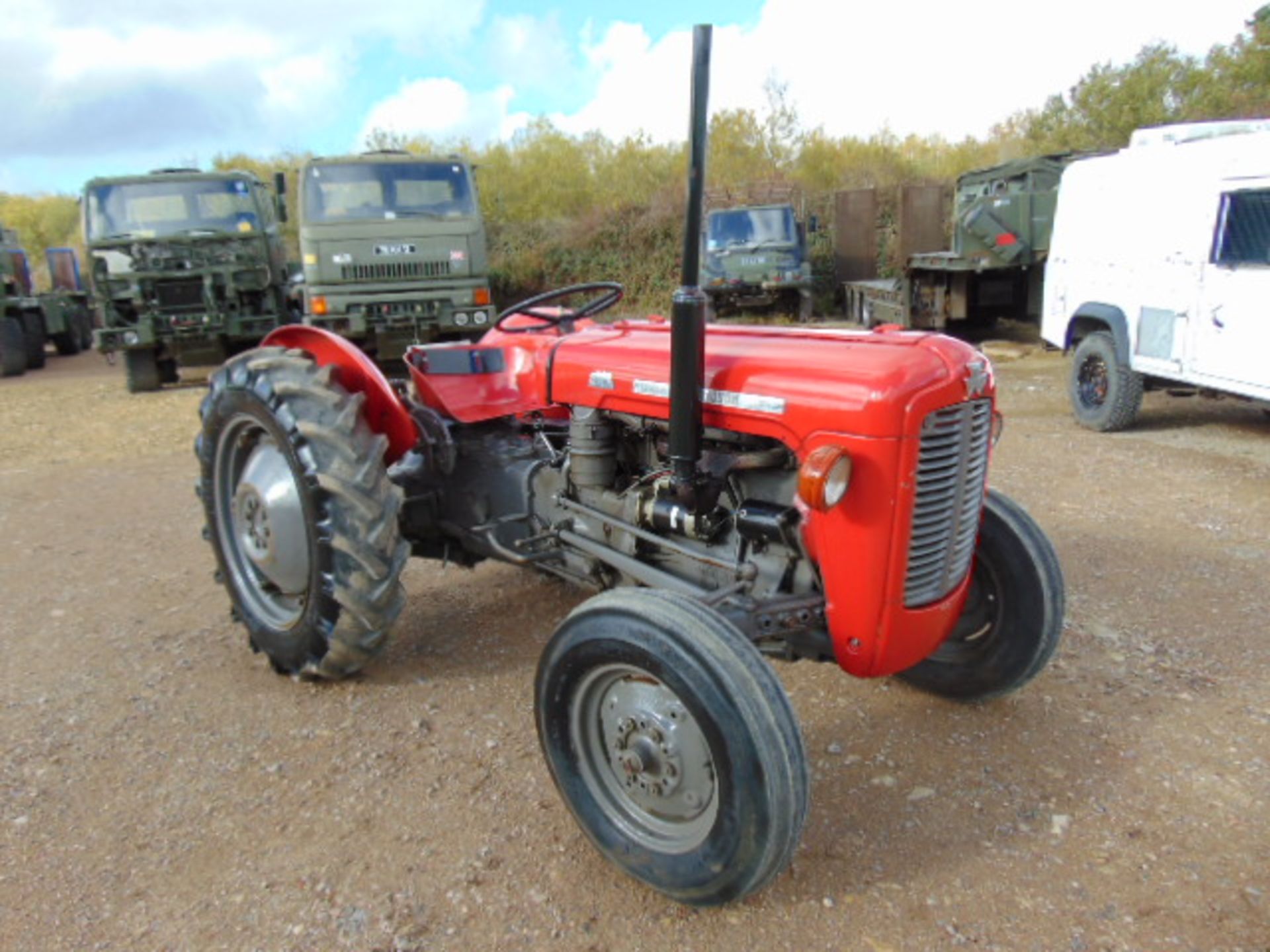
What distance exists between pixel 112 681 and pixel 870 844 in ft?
9.32

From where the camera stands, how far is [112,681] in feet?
11.5

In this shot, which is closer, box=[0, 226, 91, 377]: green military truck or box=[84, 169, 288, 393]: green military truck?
box=[84, 169, 288, 393]: green military truck

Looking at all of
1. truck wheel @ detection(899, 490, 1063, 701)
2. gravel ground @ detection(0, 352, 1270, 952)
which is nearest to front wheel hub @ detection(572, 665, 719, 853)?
gravel ground @ detection(0, 352, 1270, 952)

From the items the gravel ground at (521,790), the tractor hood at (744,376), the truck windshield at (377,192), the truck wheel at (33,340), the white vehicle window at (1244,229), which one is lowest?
the truck wheel at (33,340)

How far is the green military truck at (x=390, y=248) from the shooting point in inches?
406

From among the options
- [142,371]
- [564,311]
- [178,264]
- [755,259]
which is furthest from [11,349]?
[564,311]

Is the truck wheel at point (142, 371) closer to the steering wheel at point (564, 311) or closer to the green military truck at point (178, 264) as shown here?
the green military truck at point (178, 264)

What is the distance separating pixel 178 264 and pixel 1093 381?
31.7 ft

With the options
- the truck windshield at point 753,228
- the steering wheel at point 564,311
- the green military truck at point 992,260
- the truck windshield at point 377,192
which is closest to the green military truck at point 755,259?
the truck windshield at point 753,228

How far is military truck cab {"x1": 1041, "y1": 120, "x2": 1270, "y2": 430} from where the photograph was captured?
6.23 metres

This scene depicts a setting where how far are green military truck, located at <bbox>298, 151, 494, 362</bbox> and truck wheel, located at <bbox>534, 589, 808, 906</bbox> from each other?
8789mm

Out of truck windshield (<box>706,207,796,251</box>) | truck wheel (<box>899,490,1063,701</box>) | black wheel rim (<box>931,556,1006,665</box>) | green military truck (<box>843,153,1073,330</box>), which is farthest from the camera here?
truck windshield (<box>706,207,796,251</box>)

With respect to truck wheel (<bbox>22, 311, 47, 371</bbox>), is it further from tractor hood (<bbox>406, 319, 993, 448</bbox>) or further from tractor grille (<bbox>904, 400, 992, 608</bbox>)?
tractor grille (<bbox>904, 400, 992, 608</bbox>)

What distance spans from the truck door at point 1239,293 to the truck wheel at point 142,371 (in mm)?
10959
